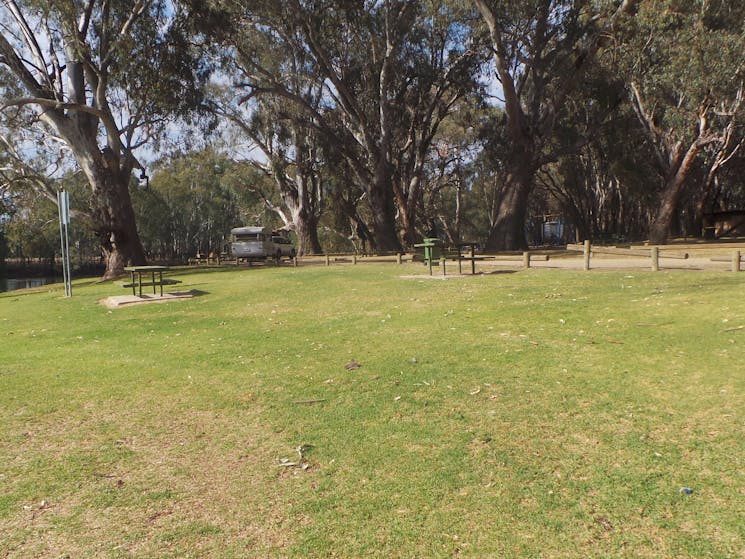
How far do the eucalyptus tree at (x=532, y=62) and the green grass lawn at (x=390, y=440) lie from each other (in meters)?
19.6

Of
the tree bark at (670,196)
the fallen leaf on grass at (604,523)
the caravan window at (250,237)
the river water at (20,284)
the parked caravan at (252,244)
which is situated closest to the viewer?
the fallen leaf on grass at (604,523)

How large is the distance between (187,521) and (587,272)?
13475 millimetres

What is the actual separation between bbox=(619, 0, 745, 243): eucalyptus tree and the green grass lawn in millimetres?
17701

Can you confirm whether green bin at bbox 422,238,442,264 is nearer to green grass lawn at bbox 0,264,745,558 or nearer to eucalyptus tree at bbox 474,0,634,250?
green grass lawn at bbox 0,264,745,558

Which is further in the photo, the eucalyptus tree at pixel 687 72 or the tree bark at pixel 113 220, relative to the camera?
the tree bark at pixel 113 220

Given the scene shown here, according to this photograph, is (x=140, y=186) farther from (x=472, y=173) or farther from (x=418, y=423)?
(x=418, y=423)

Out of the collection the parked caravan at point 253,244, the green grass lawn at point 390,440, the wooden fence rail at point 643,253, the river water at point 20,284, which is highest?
the parked caravan at point 253,244

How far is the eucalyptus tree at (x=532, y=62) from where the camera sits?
930 inches

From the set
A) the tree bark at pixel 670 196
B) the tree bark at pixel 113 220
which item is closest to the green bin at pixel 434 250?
the tree bark at pixel 113 220

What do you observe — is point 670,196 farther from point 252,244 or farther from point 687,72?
point 252,244

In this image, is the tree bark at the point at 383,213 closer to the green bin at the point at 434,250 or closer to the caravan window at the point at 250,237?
the caravan window at the point at 250,237

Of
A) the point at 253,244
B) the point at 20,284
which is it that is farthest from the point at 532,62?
the point at 20,284

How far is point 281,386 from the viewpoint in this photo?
18.5 ft

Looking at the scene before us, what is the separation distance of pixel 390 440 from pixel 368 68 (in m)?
30.2
